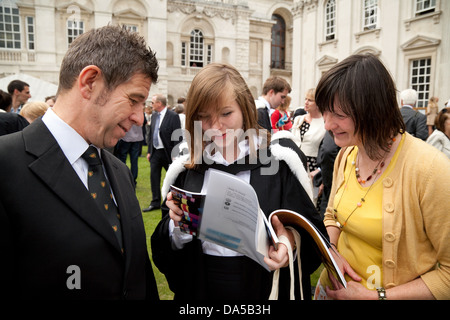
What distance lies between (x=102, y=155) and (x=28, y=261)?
2.17 feet

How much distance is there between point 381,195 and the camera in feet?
5.61

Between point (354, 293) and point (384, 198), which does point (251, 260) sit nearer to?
point (354, 293)

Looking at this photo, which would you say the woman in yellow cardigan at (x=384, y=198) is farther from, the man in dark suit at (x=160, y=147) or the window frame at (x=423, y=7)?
the window frame at (x=423, y=7)

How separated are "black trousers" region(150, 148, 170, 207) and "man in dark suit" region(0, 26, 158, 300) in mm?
5392

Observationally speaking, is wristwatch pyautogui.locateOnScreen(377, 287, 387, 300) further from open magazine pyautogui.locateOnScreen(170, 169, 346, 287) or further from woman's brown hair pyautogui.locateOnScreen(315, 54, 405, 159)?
woman's brown hair pyautogui.locateOnScreen(315, 54, 405, 159)

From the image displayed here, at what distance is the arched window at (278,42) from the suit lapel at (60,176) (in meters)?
39.4

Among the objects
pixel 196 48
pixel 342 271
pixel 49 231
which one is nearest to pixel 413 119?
pixel 342 271

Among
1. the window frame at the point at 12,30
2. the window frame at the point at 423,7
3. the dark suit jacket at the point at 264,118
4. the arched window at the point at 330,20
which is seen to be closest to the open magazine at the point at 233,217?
the dark suit jacket at the point at 264,118

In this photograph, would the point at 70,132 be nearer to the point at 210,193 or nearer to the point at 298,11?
the point at 210,193

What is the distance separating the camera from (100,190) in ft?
4.75

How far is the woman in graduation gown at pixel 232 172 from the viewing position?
5.86ft

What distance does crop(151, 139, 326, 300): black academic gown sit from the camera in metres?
1.77

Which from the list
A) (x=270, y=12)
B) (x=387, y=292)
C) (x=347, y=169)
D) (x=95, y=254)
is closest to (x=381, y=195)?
(x=347, y=169)

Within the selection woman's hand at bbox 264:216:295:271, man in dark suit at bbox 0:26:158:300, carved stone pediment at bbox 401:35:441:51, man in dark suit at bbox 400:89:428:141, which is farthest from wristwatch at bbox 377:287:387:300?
carved stone pediment at bbox 401:35:441:51
